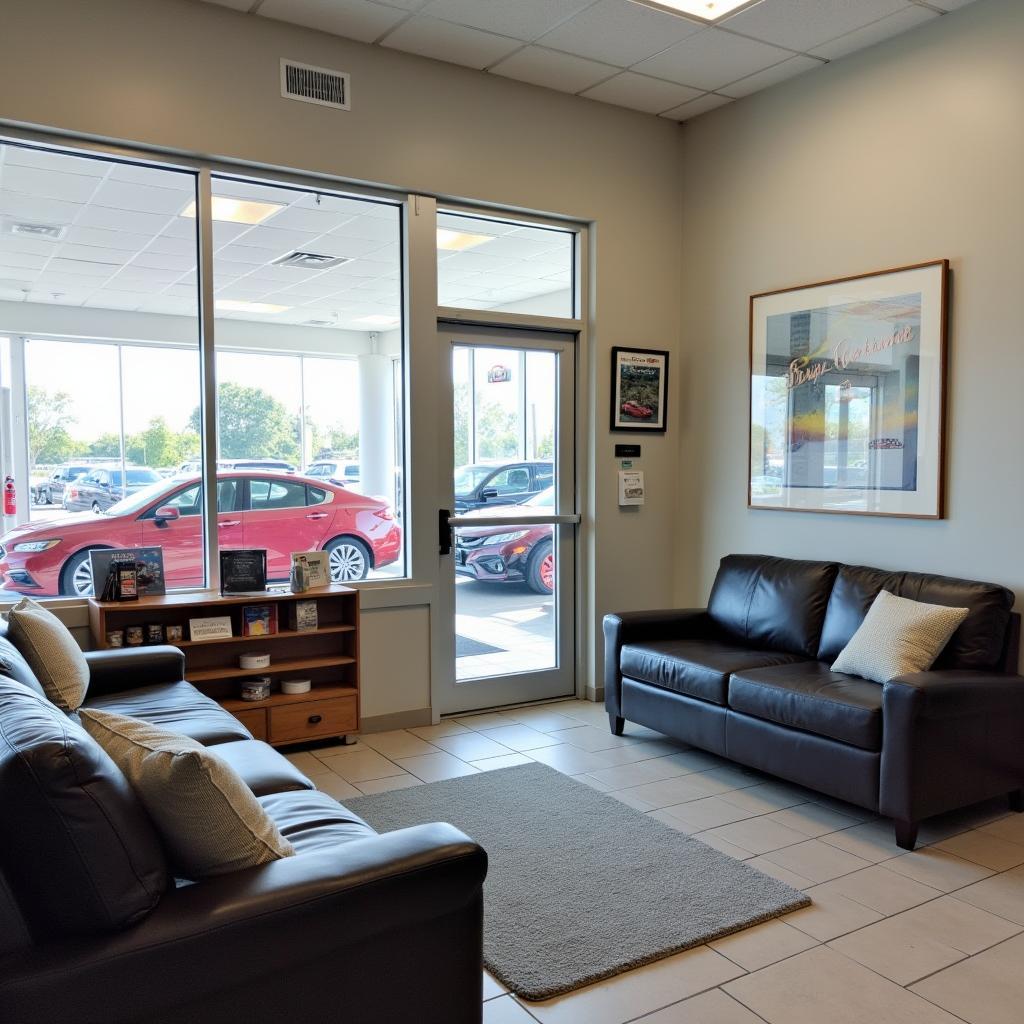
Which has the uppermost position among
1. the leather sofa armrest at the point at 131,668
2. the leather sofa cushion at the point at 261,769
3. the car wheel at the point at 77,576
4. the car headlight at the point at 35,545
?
the car headlight at the point at 35,545

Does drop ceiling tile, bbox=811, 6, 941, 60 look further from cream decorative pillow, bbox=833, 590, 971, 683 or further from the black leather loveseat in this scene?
cream decorative pillow, bbox=833, 590, 971, 683

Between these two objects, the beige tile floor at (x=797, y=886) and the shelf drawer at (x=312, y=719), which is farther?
the shelf drawer at (x=312, y=719)

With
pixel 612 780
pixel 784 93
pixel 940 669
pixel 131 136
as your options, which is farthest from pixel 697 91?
pixel 612 780

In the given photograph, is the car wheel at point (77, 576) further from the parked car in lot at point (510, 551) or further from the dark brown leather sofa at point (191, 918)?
the dark brown leather sofa at point (191, 918)

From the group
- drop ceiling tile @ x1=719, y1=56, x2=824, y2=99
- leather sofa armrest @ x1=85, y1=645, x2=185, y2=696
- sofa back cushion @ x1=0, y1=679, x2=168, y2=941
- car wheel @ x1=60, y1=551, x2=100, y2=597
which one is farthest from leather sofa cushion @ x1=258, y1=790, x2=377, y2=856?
drop ceiling tile @ x1=719, y1=56, x2=824, y2=99

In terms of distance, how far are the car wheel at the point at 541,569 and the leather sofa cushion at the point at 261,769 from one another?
2.41 m

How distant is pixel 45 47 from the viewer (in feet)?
11.8

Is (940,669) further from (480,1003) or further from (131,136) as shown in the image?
(131,136)

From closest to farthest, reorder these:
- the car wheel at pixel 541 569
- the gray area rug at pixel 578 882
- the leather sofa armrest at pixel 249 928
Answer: the leather sofa armrest at pixel 249 928, the gray area rug at pixel 578 882, the car wheel at pixel 541 569

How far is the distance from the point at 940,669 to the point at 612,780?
4.52 ft

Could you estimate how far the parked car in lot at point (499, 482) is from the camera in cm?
483

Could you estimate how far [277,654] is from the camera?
4.32 meters

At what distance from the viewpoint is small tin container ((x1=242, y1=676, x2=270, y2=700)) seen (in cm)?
409

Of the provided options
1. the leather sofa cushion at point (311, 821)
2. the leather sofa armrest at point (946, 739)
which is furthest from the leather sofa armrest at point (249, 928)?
the leather sofa armrest at point (946, 739)
